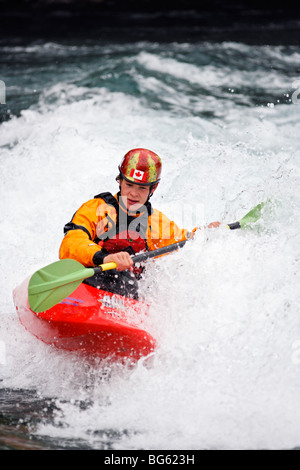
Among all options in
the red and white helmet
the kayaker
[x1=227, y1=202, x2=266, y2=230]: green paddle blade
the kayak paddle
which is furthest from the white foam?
the red and white helmet

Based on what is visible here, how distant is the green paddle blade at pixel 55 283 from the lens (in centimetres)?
322

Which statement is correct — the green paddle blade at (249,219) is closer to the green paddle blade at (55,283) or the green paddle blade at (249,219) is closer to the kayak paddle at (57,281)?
the kayak paddle at (57,281)

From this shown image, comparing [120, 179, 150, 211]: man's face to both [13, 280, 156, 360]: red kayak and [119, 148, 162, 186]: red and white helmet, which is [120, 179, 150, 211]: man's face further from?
[13, 280, 156, 360]: red kayak

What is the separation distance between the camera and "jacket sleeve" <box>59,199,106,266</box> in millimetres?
3401

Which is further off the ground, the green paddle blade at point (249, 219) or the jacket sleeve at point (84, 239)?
the green paddle blade at point (249, 219)

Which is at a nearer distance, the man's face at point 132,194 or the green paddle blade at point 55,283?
the green paddle blade at point 55,283

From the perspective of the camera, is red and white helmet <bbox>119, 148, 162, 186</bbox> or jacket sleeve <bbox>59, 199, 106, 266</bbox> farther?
red and white helmet <bbox>119, 148, 162, 186</bbox>

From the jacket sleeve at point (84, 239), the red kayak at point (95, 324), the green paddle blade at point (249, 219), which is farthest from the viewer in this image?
the green paddle blade at point (249, 219)

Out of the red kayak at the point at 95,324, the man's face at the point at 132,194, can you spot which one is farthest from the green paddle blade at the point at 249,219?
the red kayak at the point at 95,324

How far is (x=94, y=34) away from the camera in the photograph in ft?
40.3

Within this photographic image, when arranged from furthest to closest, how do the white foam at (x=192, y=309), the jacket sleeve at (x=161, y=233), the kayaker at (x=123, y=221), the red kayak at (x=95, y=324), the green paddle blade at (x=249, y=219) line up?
the green paddle blade at (x=249, y=219) → the jacket sleeve at (x=161, y=233) → the kayaker at (x=123, y=221) → the red kayak at (x=95, y=324) → the white foam at (x=192, y=309)

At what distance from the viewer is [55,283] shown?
3.23 metres

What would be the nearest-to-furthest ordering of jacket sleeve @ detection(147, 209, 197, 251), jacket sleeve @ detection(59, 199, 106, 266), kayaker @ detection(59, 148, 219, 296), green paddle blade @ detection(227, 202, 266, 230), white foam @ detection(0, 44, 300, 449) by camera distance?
white foam @ detection(0, 44, 300, 449), jacket sleeve @ detection(59, 199, 106, 266), kayaker @ detection(59, 148, 219, 296), jacket sleeve @ detection(147, 209, 197, 251), green paddle blade @ detection(227, 202, 266, 230)

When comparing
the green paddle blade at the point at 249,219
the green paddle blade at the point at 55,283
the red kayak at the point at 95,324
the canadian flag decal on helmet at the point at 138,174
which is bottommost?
the red kayak at the point at 95,324
